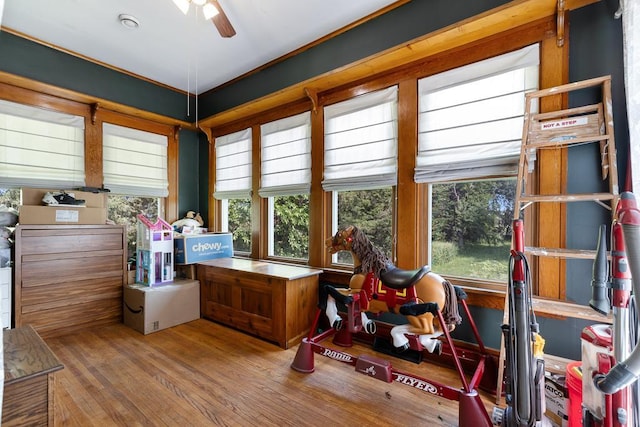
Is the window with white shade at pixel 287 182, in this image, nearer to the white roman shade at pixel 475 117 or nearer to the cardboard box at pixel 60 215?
the white roman shade at pixel 475 117

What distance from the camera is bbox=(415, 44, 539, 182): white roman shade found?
6.91ft

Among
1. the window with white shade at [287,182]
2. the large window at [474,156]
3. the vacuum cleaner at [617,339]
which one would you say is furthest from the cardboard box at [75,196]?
the vacuum cleaner at [617,339]

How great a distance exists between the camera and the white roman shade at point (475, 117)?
211 centimetres

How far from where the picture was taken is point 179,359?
8.15ft

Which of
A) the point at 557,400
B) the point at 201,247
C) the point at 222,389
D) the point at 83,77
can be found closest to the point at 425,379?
the point at 557,400

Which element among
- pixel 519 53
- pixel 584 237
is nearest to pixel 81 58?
pixel 519 53

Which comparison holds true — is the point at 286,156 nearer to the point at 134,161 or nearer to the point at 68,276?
the point at 134,161

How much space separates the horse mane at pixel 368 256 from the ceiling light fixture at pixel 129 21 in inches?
107

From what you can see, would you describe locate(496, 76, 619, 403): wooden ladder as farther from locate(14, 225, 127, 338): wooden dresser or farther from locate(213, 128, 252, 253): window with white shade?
locate(14, 225, 127, 338): wooden dresser

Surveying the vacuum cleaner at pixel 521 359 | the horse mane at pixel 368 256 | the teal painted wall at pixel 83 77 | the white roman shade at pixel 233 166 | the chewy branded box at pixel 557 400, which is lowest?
the chewy branded box at pixel 557 400

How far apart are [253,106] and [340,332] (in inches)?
103

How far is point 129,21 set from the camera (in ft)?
8.78

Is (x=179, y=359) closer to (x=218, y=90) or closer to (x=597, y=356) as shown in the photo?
(x=597, y=356)

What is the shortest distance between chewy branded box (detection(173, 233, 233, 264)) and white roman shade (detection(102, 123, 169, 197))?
0.94 meters
